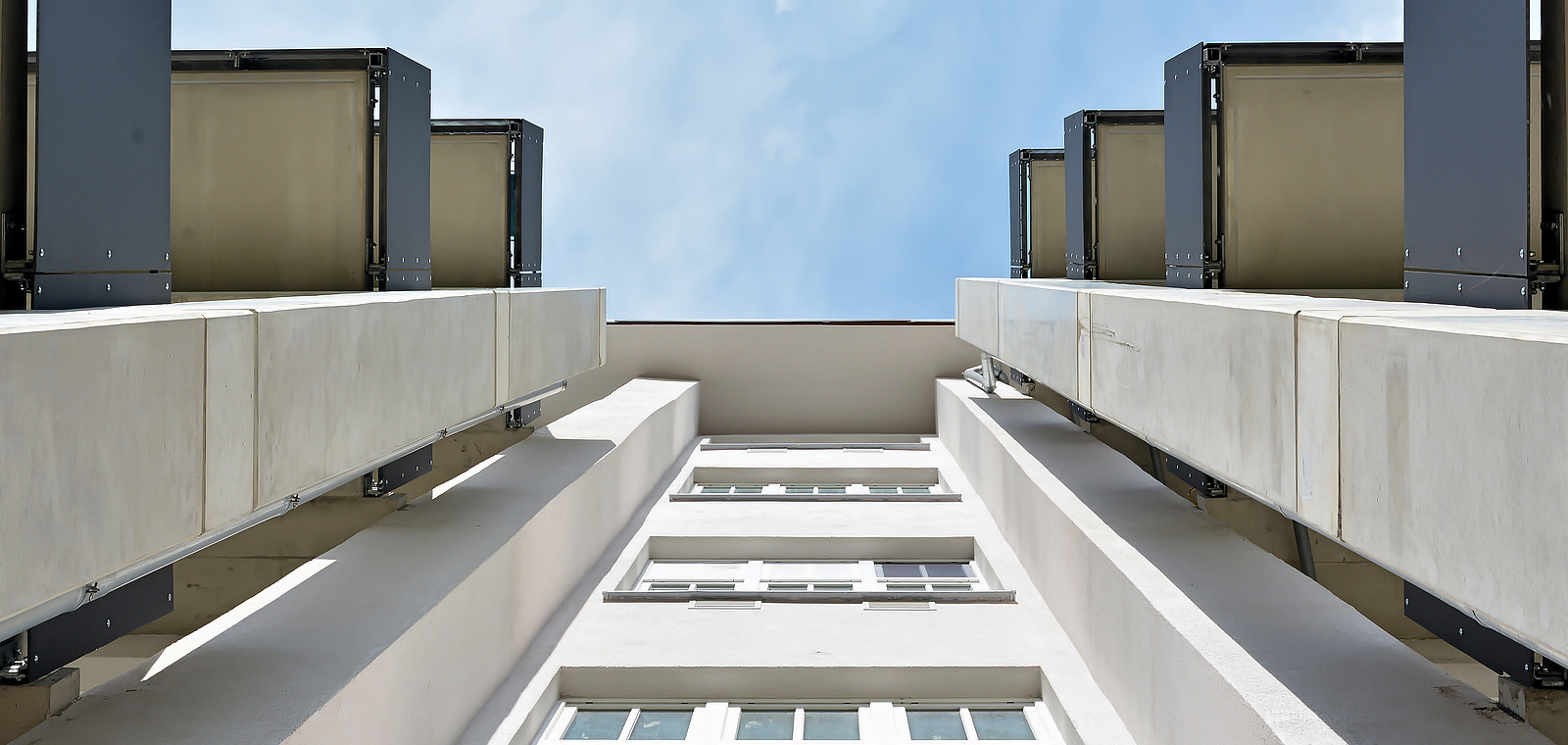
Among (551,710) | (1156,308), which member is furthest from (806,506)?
(1156,308)

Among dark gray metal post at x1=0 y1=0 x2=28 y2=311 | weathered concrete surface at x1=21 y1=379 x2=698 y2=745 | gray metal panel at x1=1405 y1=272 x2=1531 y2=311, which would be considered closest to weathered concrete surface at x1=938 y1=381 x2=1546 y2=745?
gray metal panel at x1=1405 y1=272 x2=1531 y2=311

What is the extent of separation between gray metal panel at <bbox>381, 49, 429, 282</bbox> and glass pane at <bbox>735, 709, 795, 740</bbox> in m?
3.43

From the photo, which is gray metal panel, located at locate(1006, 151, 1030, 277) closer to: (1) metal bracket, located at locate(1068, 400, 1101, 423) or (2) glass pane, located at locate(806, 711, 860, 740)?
(1) metal bracket, located at locate(1068, 400, 1101, 423)

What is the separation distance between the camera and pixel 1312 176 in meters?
6.66

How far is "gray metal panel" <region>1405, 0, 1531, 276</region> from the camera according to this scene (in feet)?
11.1

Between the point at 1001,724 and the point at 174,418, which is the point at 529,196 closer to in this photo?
the point at 1001,724

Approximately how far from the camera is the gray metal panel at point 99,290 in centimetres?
337

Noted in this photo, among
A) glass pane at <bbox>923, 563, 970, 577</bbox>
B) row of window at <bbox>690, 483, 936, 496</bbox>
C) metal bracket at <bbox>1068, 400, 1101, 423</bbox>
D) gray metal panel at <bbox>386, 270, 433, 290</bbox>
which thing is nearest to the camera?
gray metal panel at <bbox>386, 270, 433, 290</bbox>

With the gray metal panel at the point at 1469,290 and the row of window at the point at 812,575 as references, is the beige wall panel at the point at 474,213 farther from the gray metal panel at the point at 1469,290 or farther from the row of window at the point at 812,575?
the gray metal panel at the point at 1469,290

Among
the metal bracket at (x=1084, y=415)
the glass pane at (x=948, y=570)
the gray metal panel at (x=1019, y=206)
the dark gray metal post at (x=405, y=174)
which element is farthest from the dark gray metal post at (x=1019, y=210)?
the dark gray metal post at (x=405, y=174)

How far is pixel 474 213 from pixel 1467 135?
7745 millimetres

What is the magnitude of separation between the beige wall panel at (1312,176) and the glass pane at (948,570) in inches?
127

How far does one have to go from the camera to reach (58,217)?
3404 millimetres

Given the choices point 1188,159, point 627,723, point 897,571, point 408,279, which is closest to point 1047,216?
point 897,571
